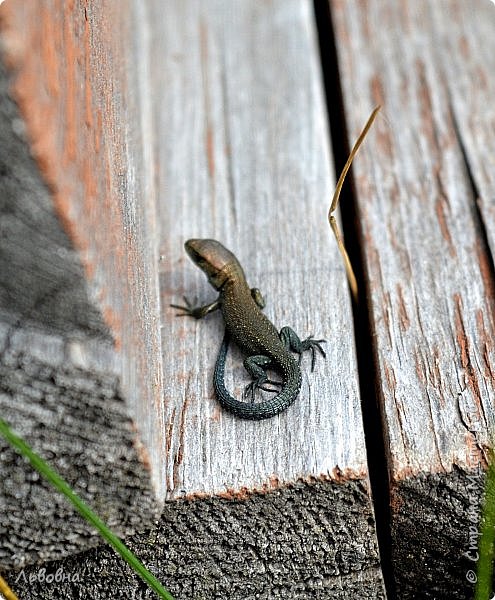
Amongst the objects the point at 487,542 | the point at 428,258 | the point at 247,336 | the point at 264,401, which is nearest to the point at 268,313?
the point at 247,336

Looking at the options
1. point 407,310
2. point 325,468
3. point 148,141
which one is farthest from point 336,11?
point 325,468

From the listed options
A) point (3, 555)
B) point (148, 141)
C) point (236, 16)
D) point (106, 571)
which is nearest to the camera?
point (3, 555)

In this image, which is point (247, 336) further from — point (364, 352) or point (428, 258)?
point (428, 258)

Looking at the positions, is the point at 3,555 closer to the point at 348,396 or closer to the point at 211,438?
the point at 211,438

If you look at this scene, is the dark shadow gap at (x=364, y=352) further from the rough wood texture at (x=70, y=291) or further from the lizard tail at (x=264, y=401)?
the rough wood texture at (x=70, y=291)

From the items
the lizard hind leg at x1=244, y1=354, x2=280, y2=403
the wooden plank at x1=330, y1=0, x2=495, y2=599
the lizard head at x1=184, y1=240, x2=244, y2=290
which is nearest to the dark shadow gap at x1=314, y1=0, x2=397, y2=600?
the wooden plank at x1=330, y1=0, x2=495, y2=599

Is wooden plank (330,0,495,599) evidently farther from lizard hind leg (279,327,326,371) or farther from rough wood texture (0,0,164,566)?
rough wood texture (0,0,164,566)

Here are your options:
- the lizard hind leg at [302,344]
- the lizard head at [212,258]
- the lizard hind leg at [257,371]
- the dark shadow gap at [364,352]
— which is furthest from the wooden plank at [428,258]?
the lizard head at [212,258]
